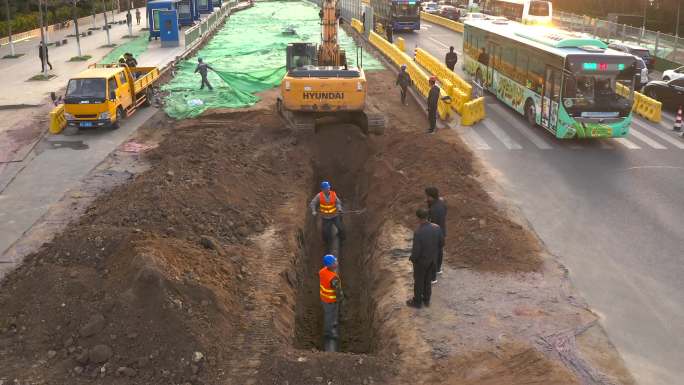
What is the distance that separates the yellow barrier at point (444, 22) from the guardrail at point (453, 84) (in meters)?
19.6

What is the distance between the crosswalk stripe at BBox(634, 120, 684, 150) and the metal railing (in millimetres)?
15263

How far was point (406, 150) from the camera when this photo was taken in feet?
64.0

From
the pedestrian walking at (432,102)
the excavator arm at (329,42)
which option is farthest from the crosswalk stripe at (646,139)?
the excavator arm at (329,42)

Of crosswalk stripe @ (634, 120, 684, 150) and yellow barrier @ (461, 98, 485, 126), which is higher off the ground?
yellow barrier @ (461, 98, 485, 126)

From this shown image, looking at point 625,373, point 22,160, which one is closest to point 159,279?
point 625,373

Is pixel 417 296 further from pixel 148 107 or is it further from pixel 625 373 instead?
pixel 148 107

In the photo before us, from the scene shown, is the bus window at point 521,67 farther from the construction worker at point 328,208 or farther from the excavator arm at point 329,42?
the construction worker at point 328,208

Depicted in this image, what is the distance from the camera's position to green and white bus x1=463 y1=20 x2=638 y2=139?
19641mm

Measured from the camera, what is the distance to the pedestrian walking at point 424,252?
1040 cm

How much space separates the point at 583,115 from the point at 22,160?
18096mm

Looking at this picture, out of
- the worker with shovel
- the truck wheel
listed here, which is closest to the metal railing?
the truck wheel

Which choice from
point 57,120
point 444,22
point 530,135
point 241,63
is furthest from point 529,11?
point 57,120

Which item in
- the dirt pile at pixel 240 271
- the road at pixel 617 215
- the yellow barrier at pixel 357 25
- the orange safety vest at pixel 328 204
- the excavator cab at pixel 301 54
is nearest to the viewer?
the dirt pile at pixel 240 271

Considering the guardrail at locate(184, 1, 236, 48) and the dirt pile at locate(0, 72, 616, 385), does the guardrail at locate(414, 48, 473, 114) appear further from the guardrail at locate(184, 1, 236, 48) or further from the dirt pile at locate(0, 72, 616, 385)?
the guardrail at locate(184, 1, 236, 48)
